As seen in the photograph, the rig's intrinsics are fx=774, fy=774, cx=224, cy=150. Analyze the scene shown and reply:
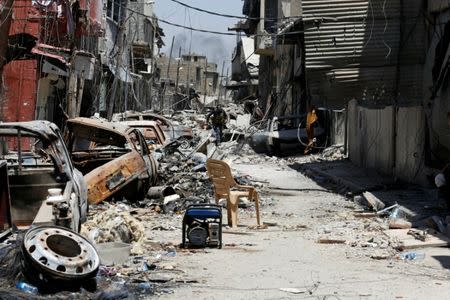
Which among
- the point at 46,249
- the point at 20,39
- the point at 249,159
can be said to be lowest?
the point at 249,159

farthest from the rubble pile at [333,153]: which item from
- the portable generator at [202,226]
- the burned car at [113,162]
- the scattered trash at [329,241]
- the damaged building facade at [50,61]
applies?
the portable generator at [202,226]

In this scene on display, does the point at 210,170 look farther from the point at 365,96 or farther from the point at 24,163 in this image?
the point at 365,96

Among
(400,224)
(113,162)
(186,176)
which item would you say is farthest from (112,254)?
(186,176)

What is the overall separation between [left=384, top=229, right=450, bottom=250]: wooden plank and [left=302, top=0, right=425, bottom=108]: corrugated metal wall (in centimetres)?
622

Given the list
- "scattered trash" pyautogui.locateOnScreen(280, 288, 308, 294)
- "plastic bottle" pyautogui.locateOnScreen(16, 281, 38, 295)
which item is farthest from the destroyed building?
"plastic bottle" pyautogui.locateOnScreen(16, 281, 38, 295)

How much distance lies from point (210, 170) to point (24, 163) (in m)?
3.23

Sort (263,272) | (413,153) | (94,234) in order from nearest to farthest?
(263,272) < (94,234) < (413,153)

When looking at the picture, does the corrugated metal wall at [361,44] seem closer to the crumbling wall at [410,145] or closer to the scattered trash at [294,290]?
the crumbling wall at [410,145]

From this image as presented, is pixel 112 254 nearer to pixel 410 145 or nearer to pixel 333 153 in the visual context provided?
pixel 410 145

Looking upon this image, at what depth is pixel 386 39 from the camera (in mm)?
16906

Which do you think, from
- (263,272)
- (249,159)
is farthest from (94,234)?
(249,159)

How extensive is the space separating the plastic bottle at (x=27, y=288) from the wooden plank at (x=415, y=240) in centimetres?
526

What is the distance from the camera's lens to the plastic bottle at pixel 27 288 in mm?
6727

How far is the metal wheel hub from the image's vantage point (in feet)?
22.4
